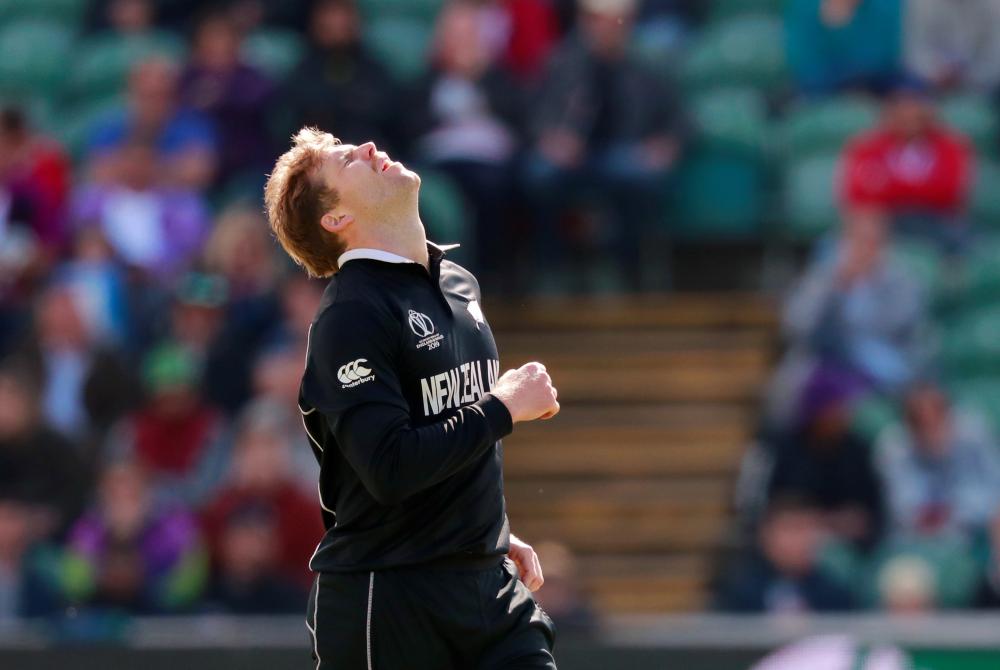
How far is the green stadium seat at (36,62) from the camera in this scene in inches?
450

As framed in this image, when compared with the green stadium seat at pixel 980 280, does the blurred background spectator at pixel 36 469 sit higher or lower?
lower

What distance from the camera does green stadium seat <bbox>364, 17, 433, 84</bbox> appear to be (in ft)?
34.8

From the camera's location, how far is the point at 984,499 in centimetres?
802

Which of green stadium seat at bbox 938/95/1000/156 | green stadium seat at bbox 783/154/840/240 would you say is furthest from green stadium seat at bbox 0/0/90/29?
green stadium seat at bbox 938/95/1000/156

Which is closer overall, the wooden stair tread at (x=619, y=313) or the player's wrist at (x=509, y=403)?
the player's wrist at (x=509, y=403)

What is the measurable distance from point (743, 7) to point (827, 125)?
112cm

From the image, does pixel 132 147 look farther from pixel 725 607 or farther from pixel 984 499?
pixel 984 499

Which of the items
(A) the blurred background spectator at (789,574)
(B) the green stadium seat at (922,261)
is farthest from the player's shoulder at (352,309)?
(B) the green stadium seat at (922,261)

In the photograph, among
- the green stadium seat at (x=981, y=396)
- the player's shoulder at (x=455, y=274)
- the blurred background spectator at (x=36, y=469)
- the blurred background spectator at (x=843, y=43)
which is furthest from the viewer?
the blurred background spectator at (x=843, y=43)

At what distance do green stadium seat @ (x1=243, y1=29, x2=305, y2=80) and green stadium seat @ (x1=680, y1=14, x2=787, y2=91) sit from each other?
94.9 inches

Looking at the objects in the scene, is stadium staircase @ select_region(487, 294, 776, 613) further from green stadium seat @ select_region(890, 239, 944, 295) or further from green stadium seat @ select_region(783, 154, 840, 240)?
green stadium seat @ select_region(890, 239, 944, 295)

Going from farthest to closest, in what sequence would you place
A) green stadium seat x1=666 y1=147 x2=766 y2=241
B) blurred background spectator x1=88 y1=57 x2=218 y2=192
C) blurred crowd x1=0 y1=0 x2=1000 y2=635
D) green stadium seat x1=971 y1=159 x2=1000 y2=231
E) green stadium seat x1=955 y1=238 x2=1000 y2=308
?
1. blurred background spectator x1=88 y1=57 x2=218 y2=192
2. green stadium seat x1=666 y1=147 x2=766 y2=241
3. green stadium seat x1=971 y1=159 x2=1000 y2=231
4. green stadium seat x1=955 y1=238 x2=1000 y2=308
5. blurred crowd x1=0 y1=0 x2=1000 y2=635

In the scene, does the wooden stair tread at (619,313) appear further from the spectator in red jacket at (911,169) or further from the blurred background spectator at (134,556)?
the blurred background spectator at (134,556)

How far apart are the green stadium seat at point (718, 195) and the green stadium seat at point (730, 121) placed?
2.3 inches
